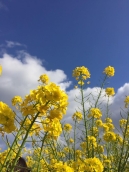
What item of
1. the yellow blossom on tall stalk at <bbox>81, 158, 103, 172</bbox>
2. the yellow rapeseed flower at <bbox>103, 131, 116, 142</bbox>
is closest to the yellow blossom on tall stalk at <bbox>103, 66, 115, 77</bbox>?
the yellow rapeseed flower at <bbox>103, 131, 116, 142</bbox>

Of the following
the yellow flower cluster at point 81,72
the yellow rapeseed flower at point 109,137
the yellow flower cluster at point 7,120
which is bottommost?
the yellow flower cluster at point 7,120

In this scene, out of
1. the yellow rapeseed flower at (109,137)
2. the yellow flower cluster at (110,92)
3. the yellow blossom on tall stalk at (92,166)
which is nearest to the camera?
the yellow blossom on tall stalk at (92,166)

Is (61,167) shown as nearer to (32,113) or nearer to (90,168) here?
(90,168)

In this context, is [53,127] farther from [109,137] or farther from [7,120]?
[109,137]

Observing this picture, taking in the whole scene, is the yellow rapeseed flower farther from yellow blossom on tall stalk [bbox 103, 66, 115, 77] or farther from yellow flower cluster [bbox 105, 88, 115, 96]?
yellow flower cluster [bbox 105, 88, 115, 96]

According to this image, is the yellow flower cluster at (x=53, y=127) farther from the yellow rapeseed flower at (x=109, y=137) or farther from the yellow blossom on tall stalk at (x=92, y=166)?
the yellow rapeseed flower at (x=109, y=137)

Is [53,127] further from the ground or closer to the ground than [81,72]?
closer to the ground

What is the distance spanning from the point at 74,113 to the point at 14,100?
222 centimetres

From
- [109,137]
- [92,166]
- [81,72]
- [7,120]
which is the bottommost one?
[92,166]

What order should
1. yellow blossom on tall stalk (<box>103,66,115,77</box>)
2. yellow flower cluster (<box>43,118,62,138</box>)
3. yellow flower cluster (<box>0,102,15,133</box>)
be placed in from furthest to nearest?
yellow blossom on tall stalk (<box>103,66,115,77</box>)
yellow flower cluster (<box>43,118,62,138</box>)
yellow flower cluster (<box>0,102,15,133</box>)

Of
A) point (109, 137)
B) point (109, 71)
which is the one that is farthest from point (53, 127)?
point (109, 71)

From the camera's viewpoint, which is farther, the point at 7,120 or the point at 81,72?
the point at 81,72

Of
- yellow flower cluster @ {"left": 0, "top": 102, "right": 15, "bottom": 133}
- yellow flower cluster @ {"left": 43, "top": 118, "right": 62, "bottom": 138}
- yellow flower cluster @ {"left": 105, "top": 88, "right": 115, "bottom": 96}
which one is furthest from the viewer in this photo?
yellow flower cluster @ {"left": 105, "top": 88, "right": 115, "bottom": 96}

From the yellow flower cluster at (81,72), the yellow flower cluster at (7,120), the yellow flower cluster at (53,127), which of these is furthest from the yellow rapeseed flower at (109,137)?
the yellow flower cluster at (7,120)
